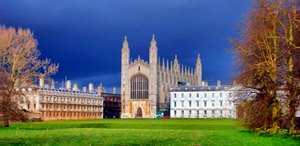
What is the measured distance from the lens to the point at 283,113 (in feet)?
88.5

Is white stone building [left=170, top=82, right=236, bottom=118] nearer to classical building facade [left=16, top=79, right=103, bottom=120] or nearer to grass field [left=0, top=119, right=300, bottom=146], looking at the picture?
classical building facade [left=16, top=79, right=103, bottom=120]

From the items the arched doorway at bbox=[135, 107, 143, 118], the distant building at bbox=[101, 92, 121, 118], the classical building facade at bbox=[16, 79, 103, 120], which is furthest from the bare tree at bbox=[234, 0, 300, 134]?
the distant building at bbox=[101, 92, 121, 118]

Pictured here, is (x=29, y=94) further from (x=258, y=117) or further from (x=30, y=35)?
(x=258, y=117)

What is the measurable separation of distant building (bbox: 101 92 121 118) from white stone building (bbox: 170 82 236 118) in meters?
23.8

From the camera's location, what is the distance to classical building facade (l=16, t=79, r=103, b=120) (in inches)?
3706

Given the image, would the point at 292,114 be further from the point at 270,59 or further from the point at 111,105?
the point at 111,105

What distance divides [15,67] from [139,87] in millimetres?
74235

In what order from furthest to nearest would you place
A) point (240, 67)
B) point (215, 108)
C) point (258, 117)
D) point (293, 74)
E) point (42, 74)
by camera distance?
1. point (215, 108)
2. point (42, 74)
3. point (240, 67)
4. point (258, 117)
5. point (293, 74)

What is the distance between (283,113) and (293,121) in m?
0.83

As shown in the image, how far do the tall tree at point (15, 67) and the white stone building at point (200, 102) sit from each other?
67524 mm

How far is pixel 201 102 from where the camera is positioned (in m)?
108

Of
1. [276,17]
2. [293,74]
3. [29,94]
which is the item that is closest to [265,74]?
[293,74]

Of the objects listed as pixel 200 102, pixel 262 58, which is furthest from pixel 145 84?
pixel 262 58

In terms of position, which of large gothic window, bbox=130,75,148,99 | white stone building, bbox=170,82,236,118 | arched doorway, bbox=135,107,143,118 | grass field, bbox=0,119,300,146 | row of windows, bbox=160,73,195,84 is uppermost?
row of windows, bbox=160,73,195,84
